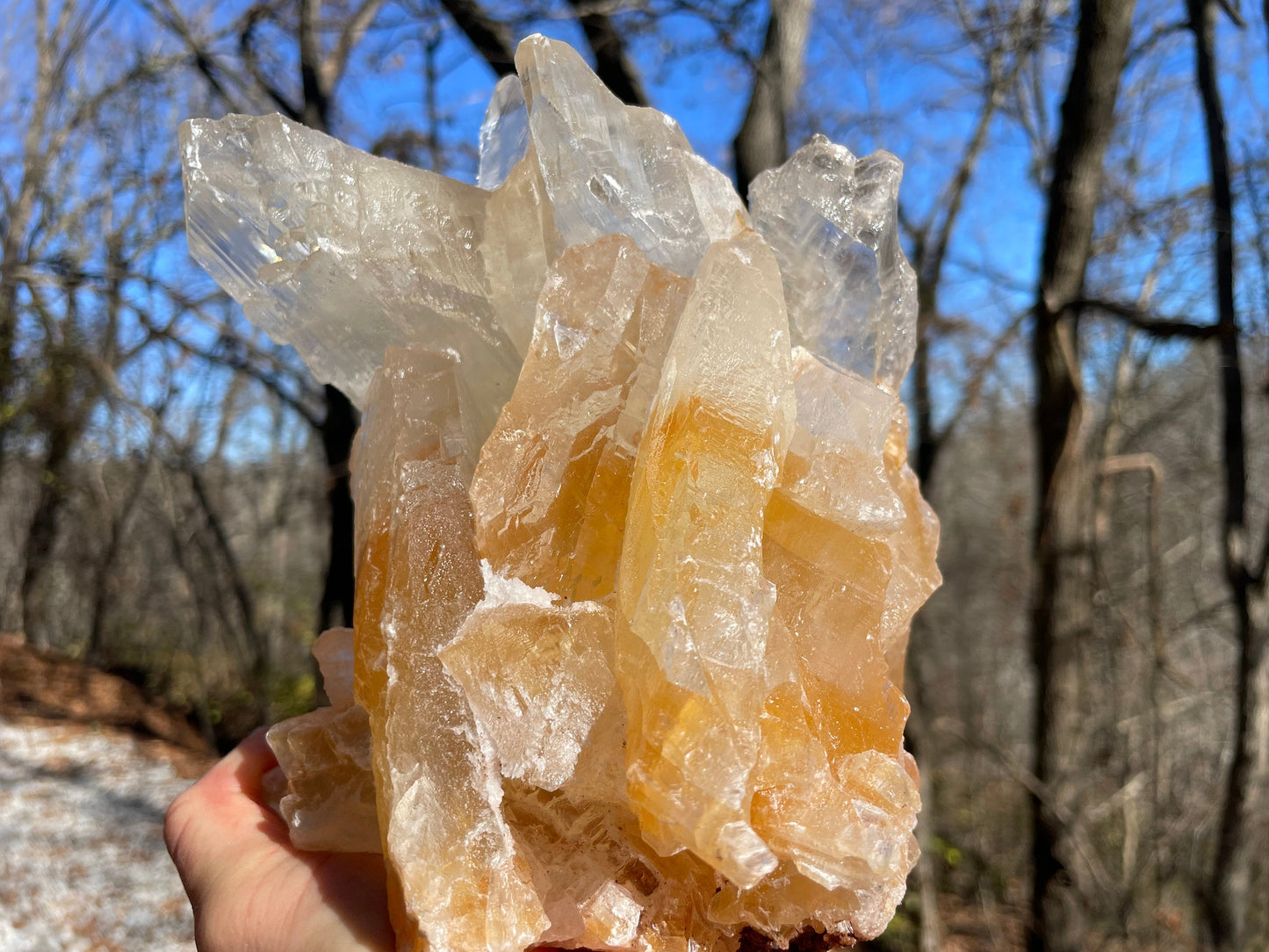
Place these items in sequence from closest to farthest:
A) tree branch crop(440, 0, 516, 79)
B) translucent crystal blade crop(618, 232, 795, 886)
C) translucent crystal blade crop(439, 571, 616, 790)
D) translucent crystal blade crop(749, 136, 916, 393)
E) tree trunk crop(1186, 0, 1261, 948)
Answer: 1. translucent crystal blade crop(618, 232, 795, 886)
2. translucent crystal blade crop(439, 571, 616, 790)
3. translucent crystal blade crop(749, 136, 916, 393)
4. tree trunk crop(1186, 0, 1261, 948)
5. tree branch crop(440, 0, 516, 79)

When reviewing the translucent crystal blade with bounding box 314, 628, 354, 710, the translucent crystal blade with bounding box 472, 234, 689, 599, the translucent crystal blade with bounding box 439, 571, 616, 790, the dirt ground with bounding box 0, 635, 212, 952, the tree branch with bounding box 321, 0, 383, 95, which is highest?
the tree branch with bounding box 321, 0, 383, 95

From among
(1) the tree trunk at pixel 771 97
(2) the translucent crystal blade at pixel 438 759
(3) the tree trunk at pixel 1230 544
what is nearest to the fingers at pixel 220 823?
(2) the translucent crystal blade at pixel 438 759

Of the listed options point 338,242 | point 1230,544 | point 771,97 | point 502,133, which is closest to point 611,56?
point 771,97

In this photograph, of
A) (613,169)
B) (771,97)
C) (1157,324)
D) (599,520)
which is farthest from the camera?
(771,97)

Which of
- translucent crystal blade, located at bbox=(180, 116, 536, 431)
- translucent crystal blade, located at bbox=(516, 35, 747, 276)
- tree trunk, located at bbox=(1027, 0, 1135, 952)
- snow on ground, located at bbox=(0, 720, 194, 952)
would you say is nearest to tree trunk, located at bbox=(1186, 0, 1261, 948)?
tree trunk, located at bbox=(1027, 0, 1135, 952)

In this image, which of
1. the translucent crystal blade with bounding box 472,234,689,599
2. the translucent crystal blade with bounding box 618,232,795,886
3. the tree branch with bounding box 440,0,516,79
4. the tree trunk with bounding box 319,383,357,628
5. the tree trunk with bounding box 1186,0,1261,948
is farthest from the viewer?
the tree trunk with bounding box 319,383,357,628

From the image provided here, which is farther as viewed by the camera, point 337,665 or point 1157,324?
point 1157,324

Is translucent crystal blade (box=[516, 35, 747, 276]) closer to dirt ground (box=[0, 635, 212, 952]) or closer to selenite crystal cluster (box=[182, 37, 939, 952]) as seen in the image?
selenite crystal cluster (box=[182, 37, 939, 952])

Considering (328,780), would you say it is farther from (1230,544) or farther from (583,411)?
(1230,544)
